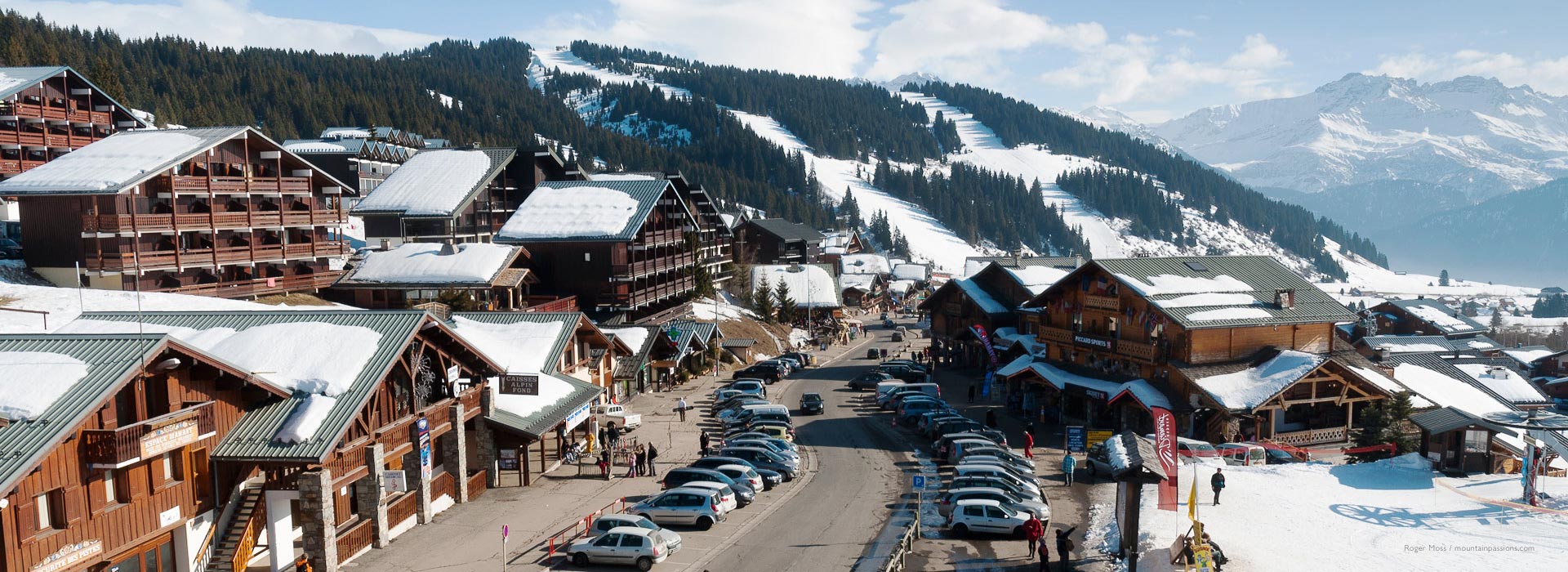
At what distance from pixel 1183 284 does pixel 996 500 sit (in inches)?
963

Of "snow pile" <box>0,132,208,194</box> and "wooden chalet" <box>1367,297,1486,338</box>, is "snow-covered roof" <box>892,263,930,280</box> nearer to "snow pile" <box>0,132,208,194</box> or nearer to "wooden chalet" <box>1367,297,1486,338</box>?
"wooden chalet" <box>1367,297,1486,338</box>

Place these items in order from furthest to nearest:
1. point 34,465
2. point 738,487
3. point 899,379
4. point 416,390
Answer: point 899,379 → point 738,487 → point 416,390 → point 34,465

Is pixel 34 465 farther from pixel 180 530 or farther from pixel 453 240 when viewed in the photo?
pixel 453 240

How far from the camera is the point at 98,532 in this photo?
19.8 m

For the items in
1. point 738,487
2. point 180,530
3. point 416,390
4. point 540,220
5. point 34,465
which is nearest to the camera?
point 34,465

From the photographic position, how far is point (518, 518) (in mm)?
31219

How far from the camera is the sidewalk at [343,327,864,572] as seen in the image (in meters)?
26.6

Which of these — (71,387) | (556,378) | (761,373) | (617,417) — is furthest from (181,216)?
(761,373)

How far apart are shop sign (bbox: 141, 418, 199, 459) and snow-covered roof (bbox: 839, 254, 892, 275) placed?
116 m

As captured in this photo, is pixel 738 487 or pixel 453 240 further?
pixel 453 240

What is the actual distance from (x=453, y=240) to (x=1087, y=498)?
5363 centimetres

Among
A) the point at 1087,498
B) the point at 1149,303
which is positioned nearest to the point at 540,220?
the point at 1149,303

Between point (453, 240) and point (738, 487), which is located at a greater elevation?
point (453, 240)

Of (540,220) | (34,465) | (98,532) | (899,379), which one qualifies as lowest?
(899,379)
